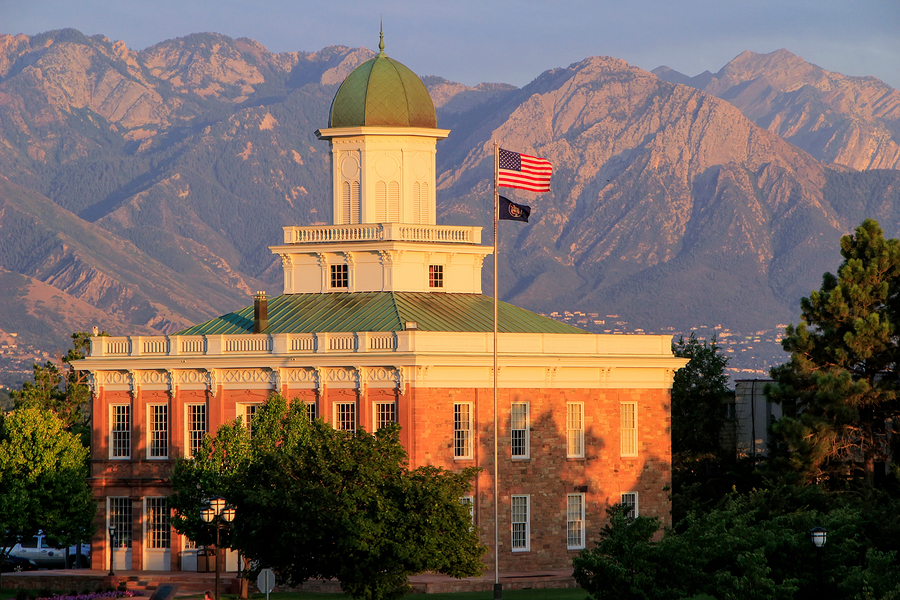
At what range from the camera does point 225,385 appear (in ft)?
234

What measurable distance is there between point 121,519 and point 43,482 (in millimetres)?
5062

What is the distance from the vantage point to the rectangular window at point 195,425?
71.9 metres

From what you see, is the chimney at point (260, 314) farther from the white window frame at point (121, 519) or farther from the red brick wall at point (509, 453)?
the white window frame at point (121, 519)

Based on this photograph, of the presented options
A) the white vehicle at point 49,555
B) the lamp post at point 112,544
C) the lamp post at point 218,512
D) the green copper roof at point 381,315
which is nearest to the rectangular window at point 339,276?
the green copper roof at point 381,315

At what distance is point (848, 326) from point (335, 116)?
88.6ft

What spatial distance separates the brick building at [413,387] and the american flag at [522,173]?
25.3 feet

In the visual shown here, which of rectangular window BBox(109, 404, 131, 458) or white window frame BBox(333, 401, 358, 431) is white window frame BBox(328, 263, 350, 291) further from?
rectangular window BBox(109, 404, 131, 458)

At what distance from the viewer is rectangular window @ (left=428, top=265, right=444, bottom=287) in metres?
77.6

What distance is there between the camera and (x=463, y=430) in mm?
69188

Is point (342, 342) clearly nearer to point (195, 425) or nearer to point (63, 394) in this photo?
point (195, 425)

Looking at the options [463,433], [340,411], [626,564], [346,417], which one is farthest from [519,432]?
[626,564]

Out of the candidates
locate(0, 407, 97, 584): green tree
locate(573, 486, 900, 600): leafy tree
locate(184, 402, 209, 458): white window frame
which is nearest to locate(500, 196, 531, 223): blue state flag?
locate(573, 486, 900, 600): leafy tree

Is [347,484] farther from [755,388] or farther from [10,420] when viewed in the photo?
[755,388]

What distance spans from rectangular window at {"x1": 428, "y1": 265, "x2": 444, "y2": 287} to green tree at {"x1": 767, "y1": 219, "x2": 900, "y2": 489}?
54.8 feet
